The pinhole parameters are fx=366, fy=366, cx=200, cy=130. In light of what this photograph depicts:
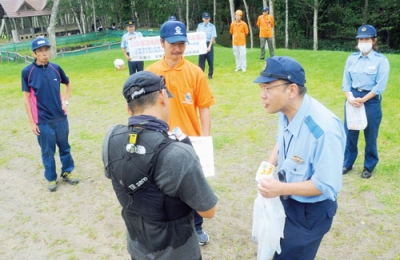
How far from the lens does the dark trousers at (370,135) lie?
16.1 feet

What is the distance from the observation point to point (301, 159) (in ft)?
7.57

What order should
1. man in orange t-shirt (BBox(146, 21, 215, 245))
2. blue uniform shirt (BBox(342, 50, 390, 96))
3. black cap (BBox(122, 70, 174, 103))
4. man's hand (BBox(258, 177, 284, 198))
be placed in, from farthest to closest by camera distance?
blue uniform shirt (BBox(342, 50, 390, 96)), man in orange t-shirt (BBox(146, 21, 215, 245)), man's hand (BBox(258, 177, 284, 198)), black cap (BBox(122, 70, 174, 103))

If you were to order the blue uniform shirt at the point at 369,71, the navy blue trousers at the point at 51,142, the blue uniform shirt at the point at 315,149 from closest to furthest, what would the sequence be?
1. the blue uniform shirt at the point at 315,149
2. the blue uniform shirt at the point at 369,71
3. the navy blue trousers at the point at 51,142

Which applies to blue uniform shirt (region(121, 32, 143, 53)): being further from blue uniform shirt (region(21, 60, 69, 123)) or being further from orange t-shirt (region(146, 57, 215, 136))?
orange t-shirt (region(146, 57, 215, 136))

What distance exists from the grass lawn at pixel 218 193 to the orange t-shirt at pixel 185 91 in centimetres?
144

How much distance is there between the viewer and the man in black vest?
1.87 meters

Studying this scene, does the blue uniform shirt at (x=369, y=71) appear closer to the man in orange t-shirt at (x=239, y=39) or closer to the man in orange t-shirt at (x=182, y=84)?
the man in orange t-shirt at (x=182, y=84)

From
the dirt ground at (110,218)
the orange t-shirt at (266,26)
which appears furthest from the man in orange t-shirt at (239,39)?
the dirt ground at (110,218)

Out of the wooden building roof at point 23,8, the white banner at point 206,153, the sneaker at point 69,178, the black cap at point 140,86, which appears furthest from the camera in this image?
the wooden building roof at point 23,8

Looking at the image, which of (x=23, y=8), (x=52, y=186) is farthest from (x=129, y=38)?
(x=23, y=8)

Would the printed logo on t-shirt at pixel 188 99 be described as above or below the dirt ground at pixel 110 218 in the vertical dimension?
above

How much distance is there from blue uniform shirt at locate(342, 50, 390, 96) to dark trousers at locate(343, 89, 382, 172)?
0.13 metres

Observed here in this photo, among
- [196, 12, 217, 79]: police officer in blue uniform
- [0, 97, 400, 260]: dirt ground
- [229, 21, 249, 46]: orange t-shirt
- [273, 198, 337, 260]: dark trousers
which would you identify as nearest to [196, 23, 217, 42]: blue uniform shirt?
[196, 12, 217, 79]: police officer in blue uniform

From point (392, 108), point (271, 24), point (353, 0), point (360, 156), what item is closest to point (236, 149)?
point (360, 156)
